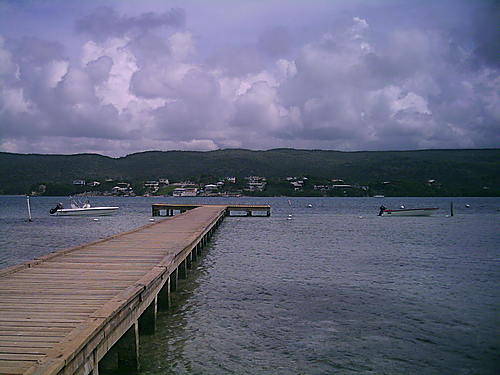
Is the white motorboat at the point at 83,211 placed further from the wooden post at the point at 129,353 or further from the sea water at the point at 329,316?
the wooden post at the point at 129,353

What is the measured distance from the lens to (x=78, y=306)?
689cm

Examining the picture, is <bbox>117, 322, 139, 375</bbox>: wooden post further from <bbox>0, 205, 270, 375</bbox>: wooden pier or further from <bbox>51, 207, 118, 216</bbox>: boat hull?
<bbox>51, 207, 118, 216</bbox>: boat hull

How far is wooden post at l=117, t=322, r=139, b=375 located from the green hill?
118 metres

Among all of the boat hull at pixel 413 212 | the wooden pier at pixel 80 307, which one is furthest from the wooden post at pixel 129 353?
the boat hull at pixel 413 212

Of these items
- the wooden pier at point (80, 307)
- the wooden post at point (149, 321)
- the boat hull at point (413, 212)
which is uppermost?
the wooden pier at point (80, 307)

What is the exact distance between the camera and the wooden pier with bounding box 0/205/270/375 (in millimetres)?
4992

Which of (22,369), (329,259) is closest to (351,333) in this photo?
(22,369)

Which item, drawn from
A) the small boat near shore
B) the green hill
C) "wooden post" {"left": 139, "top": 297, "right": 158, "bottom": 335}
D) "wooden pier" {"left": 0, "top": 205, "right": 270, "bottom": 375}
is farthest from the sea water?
the green hill

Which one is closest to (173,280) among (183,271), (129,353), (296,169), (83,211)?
(183,271)

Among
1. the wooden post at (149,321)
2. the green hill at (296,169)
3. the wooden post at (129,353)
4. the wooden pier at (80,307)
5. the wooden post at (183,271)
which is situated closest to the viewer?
the wooden pier at (80,307)

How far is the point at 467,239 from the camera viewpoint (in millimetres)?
30516

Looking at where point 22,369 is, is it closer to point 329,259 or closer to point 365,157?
point 329,259

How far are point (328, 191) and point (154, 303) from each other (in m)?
125

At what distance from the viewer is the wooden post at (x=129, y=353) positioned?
7.61 metres
